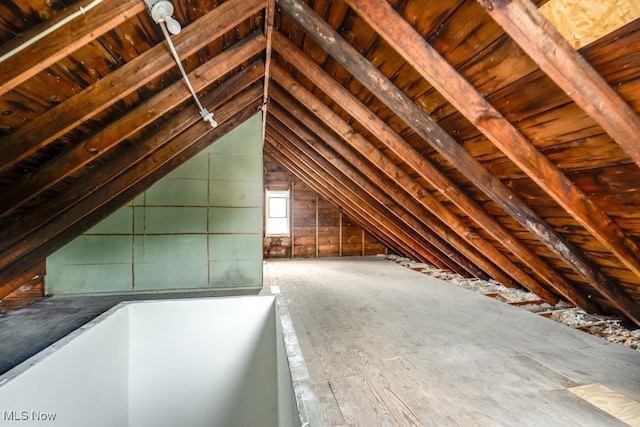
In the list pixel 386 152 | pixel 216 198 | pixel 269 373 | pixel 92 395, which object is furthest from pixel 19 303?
pixel 386 152

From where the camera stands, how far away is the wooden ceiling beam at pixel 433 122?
60.6 inches

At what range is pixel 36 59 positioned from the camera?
1287mm

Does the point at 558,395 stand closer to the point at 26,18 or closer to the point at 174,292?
the point at 26,18

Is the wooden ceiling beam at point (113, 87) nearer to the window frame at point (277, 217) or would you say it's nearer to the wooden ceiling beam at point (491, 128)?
the wooden ceiling beam at point (491, 128)

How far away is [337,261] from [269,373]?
3466 mm

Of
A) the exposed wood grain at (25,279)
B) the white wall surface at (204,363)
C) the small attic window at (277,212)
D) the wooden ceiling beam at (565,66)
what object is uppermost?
the wooden ceiling beam at (565,66)

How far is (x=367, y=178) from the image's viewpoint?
3811mm

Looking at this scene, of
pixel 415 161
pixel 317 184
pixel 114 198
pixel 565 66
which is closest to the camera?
pixel 565 66

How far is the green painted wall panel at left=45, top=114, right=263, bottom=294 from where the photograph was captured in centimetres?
390

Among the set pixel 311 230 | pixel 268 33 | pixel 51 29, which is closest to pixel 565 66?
pixel 268 33

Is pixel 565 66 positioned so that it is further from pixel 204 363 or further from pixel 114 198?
pixel 114 198

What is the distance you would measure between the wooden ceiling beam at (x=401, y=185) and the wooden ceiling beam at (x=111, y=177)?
56 cm

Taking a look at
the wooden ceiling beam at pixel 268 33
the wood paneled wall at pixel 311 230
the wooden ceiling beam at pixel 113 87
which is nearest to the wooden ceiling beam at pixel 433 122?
the wooden ceiling beam at pixel 268 33
